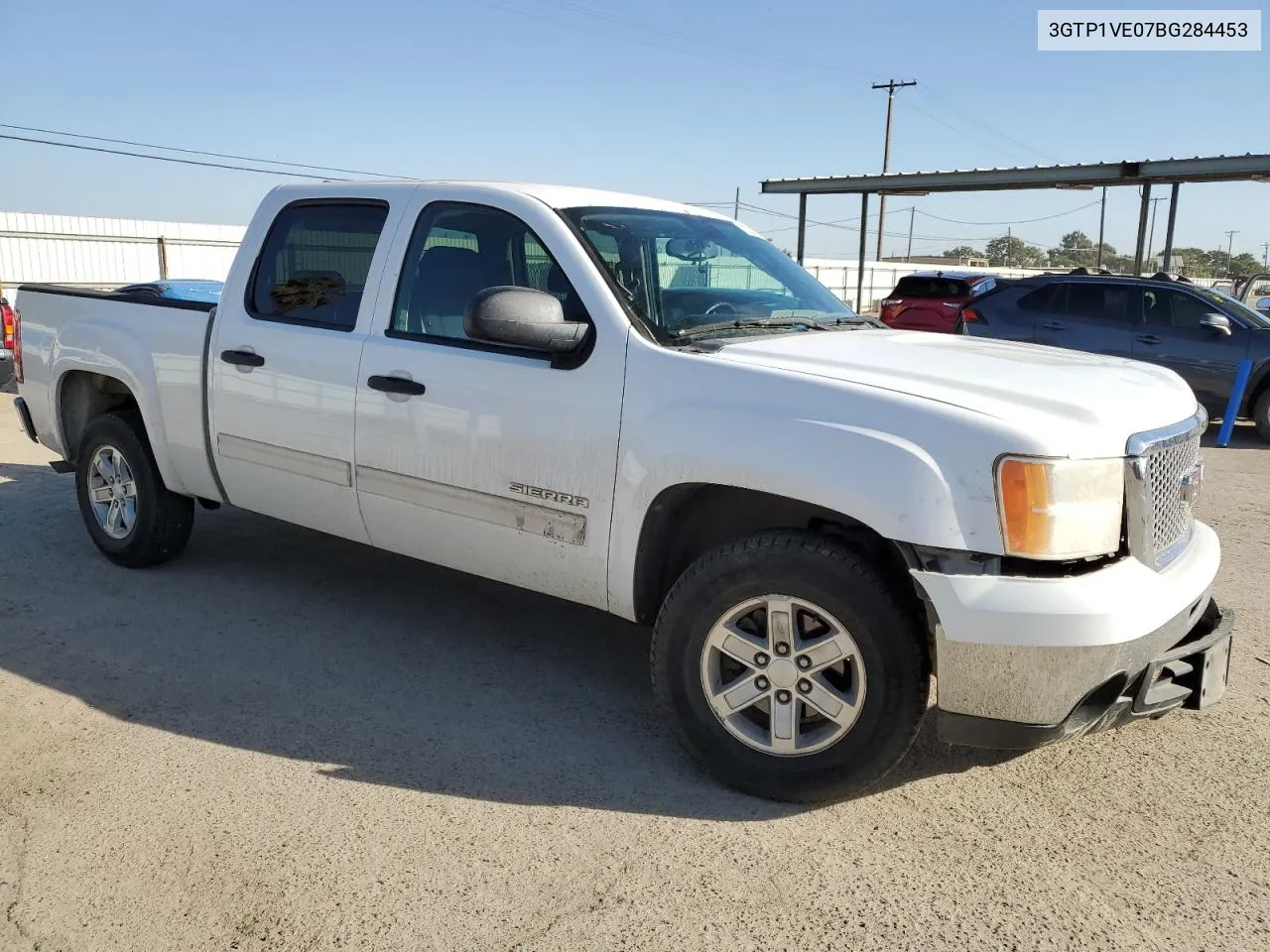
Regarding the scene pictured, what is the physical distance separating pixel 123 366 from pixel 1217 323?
10340mm

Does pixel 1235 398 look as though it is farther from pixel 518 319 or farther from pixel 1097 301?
pixel 518 319

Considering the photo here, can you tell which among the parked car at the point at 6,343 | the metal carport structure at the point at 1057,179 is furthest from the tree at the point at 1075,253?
the parked car at the point at 6,343

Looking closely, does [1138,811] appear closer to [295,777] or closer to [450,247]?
[295,777]

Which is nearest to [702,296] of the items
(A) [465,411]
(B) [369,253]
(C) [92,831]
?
(A) [465,411]

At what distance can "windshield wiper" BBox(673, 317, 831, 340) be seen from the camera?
146 inches

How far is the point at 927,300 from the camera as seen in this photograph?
17500mm

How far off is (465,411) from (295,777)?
137 centimetres

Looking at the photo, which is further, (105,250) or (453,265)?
(105,250)

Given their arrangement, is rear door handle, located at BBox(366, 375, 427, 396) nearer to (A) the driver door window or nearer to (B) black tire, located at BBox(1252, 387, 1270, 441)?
(A) the driver door window

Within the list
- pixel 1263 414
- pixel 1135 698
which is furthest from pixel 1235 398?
pixel 1135 698

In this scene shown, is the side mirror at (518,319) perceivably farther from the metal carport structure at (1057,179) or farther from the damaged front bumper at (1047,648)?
the metal carport structure at (1057,179)

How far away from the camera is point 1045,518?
2.83 metres

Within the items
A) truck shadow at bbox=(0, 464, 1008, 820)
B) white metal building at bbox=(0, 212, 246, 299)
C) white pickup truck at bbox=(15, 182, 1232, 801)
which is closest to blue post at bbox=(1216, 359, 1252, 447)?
white pickup truck at bbox=(15, 182, 1232, 801)

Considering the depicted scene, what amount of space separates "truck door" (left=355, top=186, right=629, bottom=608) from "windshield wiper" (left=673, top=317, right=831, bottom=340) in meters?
0.25
